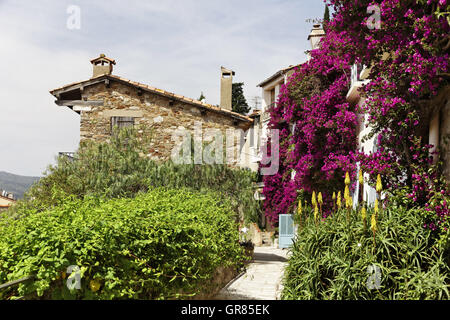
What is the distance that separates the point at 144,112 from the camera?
1722 cm

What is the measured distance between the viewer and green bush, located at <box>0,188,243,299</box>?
4.00 meters

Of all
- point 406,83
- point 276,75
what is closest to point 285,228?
point 276,75

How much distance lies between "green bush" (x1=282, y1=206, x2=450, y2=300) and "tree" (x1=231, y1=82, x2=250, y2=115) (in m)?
36.1

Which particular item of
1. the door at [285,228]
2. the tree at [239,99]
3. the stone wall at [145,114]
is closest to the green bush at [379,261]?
the stone wall at [145,114]

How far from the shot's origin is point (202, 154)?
15.6m

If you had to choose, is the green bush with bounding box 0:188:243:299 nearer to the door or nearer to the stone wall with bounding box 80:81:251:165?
the stone wall with bounding box 80:81:251:165

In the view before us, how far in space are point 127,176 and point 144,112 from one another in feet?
13.2

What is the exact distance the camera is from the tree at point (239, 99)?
42.8 meters

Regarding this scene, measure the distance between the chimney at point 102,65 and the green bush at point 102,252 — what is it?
13.4 meters

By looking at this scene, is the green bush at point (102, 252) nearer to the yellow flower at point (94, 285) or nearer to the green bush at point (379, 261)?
the yellow flower at point (94, 285)

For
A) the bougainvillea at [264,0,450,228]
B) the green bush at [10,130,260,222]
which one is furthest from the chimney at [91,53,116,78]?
the bougainvillea at [264,0,450,228]

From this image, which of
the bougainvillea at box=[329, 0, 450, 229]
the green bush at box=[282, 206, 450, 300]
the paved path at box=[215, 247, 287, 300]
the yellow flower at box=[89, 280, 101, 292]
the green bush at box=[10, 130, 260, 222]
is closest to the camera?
the yellow flower at box=[89, 280, 101, 292]
